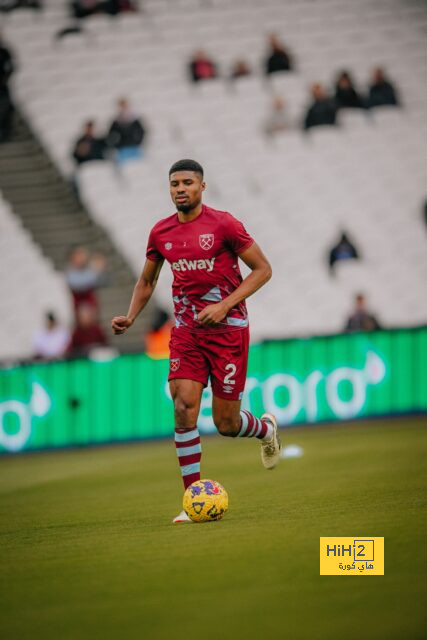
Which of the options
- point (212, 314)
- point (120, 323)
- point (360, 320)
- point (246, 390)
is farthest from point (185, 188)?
point (360, 320)

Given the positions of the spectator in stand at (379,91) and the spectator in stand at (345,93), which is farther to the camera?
the spectator in stand at (379,91)

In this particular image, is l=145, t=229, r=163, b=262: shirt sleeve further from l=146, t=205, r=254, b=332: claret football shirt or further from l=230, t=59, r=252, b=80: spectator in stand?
l=230, t=59, r=252, b=80: spectator in stand

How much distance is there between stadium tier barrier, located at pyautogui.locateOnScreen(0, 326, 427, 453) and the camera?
52.1 feet

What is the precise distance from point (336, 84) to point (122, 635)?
72.2 feet

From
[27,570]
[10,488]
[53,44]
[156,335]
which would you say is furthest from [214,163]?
[27,570]

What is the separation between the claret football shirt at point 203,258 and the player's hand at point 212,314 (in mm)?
324

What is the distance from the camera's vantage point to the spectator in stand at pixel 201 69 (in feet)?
86.0

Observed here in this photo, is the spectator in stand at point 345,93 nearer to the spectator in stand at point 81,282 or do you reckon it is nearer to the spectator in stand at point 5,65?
the spectator in stand at point 5,65

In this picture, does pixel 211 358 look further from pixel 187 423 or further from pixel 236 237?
pixel 236 237

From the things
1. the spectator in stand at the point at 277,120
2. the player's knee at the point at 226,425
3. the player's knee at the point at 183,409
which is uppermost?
the spectator in stand at the point at 277,120

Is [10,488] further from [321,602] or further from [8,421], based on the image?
[321,602]

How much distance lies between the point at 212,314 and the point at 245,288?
0.35 metres

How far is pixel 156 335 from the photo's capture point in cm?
1778

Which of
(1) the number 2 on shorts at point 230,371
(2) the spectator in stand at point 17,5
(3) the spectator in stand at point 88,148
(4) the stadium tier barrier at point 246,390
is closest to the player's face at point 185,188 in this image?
(1) the number 2 on shorts at point 230,371
